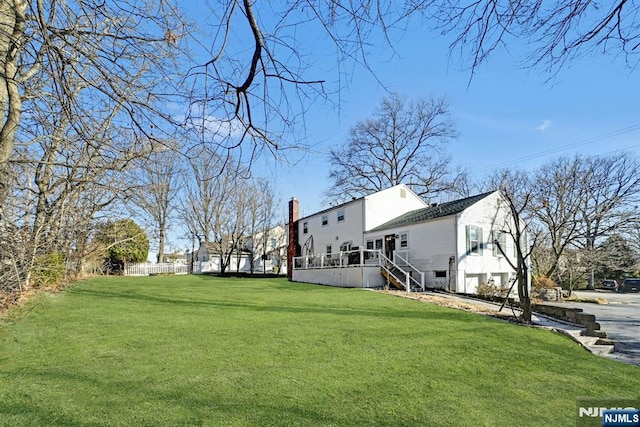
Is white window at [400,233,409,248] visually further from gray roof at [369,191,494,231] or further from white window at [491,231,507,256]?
white window at [491,231,507,256]

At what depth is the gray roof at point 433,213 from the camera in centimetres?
1782

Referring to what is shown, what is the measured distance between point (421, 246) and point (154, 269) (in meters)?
21.7

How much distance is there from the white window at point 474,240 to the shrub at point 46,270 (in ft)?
52.6

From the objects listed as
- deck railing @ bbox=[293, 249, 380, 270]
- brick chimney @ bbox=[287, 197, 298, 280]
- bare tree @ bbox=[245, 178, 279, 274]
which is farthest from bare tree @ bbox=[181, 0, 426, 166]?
bare tree @ bbox=[245, 178, 279, 274]

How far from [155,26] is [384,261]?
1644 cm

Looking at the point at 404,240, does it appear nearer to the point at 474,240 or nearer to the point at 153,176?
the point at 474,240

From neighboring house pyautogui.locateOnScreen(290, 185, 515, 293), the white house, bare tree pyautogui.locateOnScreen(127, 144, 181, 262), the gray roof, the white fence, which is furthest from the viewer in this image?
the white fence

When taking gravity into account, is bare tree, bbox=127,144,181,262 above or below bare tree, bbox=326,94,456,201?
below

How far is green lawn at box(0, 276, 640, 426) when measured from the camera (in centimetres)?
330

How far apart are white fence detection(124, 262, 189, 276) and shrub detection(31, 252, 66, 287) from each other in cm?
1692

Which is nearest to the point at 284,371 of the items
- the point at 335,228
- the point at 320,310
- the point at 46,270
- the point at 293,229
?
the point at 320,310

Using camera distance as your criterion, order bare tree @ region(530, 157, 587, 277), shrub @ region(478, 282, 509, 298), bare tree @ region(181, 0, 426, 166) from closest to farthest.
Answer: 1. bare tree @ region(181, 0, 426, 166)
2. shrub @ region(478, 282, 509, 298)
3. bare tree @ region(530, 157, 587, 277)

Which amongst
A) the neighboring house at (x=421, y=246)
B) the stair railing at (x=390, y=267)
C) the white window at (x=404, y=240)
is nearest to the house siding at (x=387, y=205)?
the neighboring house at (x=421, y=246)

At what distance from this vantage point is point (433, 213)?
1930 centimetres
